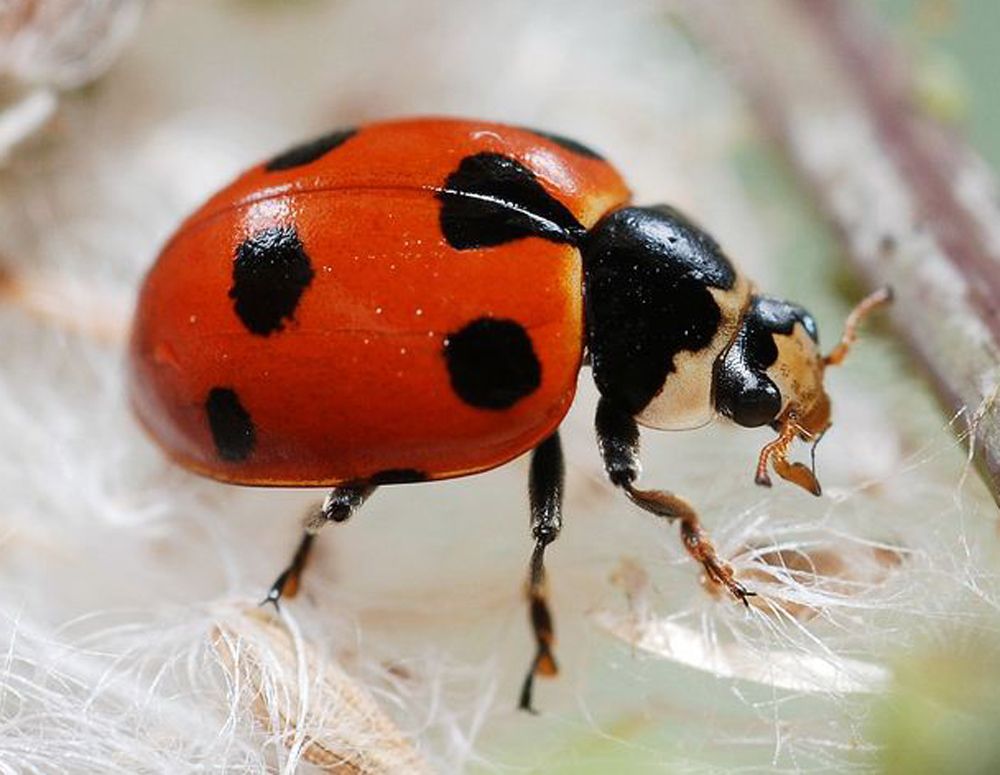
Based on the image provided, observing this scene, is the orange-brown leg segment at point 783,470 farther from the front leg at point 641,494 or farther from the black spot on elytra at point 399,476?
the black spot on elytra at point 399,476

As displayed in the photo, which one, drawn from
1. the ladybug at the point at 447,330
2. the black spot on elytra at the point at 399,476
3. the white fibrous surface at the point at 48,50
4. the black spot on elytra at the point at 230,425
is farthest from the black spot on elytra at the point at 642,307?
the white fibrous surface at the point at 48,50

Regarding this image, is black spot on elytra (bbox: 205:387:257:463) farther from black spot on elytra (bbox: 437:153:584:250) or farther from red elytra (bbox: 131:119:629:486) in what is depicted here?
black spot on elytra (bbox: 437:153:584:250)

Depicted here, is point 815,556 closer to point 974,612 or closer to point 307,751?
point 974,612

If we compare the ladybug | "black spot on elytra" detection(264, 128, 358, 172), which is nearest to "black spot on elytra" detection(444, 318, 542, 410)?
the ladybug

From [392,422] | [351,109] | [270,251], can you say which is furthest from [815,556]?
[351,109]

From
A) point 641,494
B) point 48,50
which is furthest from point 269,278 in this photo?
point 48,50

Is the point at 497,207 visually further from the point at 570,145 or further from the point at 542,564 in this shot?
the point at 542,564
